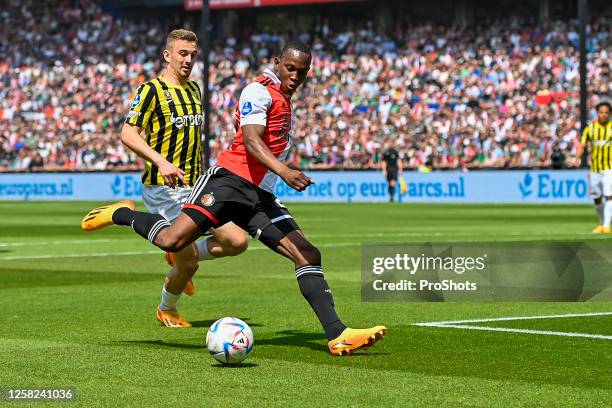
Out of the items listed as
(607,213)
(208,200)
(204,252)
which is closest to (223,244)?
(204,252)

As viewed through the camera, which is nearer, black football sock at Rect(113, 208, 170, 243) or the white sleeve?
the white sleeve

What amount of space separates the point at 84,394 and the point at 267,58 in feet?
153

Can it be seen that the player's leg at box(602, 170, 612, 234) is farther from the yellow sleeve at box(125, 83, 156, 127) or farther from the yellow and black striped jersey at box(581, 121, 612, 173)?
the yellow sleeve at box(125, 83, 156, 127)

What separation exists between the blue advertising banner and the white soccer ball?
30174 mm

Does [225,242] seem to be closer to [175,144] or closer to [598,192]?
[175,144]

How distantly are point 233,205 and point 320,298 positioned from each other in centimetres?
91

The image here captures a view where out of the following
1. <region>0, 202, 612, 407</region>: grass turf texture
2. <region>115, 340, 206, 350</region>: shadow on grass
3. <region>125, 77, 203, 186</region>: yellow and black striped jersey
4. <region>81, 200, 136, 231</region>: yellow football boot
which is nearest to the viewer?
<region>0, 202, 612, 407</region>: grass turf texture

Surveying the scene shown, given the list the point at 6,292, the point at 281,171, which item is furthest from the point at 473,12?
the point at 281,171

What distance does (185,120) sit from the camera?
36.3ft

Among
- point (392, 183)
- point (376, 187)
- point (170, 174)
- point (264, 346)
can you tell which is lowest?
point (376, 187)

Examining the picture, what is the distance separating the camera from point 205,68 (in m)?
43.9

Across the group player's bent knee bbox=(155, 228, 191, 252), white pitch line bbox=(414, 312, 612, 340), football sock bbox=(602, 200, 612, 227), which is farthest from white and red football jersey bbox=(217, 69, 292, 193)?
football sock bbox=(602, 200, 612, 227)

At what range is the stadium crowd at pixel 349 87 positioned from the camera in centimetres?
4338

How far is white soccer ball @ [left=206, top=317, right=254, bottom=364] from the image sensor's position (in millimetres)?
8539
